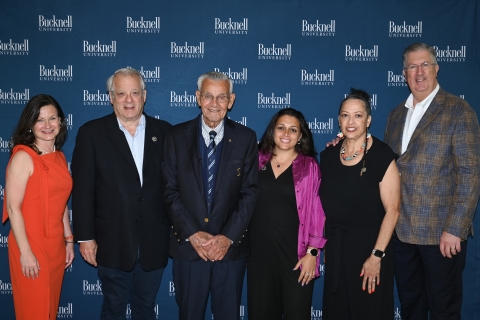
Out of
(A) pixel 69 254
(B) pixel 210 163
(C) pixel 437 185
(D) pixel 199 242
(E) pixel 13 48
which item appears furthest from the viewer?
(E) pixel 13 48

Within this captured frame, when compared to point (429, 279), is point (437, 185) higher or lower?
higher

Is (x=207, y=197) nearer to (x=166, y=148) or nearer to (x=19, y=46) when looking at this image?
(x=166, y=148)

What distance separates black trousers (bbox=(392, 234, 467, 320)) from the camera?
9.07ft

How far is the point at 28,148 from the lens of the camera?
2.60 meters

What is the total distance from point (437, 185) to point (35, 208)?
9.28ft

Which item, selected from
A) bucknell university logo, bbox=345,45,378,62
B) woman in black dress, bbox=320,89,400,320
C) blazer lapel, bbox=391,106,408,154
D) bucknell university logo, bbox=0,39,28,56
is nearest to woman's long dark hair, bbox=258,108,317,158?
woman in black dress, bbox=320,89,400,320

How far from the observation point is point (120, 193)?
8.75 ft

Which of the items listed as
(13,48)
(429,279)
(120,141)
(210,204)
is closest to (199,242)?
(210,204)

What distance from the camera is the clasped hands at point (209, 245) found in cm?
254

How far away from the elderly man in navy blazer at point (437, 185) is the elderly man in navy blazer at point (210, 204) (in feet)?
3.87

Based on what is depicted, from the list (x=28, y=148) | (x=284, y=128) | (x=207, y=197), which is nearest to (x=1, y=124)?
(x=28, y=148)

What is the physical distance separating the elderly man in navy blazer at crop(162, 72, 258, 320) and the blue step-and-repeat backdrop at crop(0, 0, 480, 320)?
1008 millimetres

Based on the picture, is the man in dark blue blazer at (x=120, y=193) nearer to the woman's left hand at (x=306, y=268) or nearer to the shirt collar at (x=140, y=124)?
the shirt collar at (x=140, y=124)

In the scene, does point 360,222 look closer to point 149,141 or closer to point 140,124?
point 149,141
